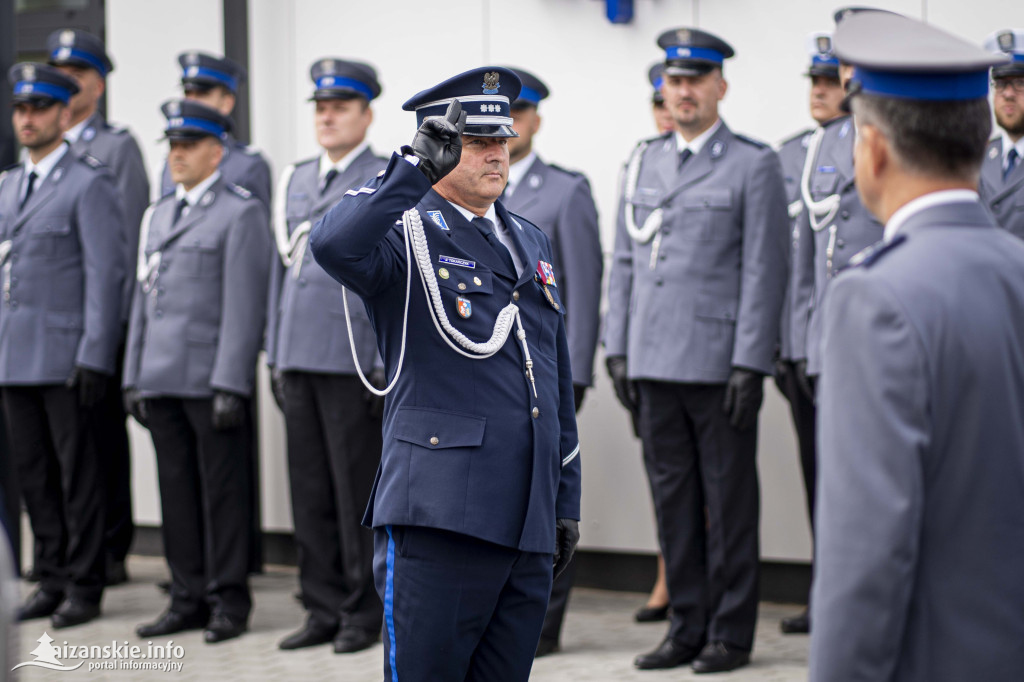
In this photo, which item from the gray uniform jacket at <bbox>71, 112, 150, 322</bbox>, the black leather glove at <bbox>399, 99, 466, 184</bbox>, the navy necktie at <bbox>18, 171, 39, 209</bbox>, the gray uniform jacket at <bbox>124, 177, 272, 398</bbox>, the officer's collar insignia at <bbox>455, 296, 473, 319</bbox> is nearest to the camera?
the black leather glove at <bbox>399, 99, 466, 184</bbox>

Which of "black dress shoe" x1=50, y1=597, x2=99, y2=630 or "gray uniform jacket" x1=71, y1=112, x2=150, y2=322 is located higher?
"gray uniform jacket" x1=71, y1=112, x2=150, y2=322

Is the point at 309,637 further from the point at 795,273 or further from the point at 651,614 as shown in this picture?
the point at 795,273

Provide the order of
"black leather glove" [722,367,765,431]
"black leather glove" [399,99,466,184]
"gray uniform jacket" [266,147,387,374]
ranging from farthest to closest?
"gray uniform jacket" [266,147,387,374] < "black leather glove" [722,367,765,431] < "black leather glove" [399,99,466,184]

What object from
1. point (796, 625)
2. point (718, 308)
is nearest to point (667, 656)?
point (796, 625)

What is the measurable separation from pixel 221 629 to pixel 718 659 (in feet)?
6.71

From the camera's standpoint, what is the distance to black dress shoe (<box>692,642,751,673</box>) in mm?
4566

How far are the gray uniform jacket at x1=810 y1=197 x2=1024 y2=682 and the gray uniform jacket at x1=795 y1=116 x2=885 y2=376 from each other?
9.71ft

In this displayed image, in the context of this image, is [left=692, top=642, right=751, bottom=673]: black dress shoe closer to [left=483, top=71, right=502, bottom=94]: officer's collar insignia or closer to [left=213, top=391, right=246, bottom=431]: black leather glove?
[left=213, top=391, right=246, bottom=431]: black leather glove

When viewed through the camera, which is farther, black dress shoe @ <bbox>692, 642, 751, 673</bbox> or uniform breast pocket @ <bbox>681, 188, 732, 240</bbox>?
uniform breast pocket @ <bbox>681, 188, 732, 240</bbox>

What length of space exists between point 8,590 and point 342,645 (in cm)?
355

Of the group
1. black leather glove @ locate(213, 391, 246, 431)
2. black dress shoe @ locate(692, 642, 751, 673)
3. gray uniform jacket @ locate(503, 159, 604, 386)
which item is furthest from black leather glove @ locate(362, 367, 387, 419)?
black dress shoe @ locate(692, 642, 751, 673)

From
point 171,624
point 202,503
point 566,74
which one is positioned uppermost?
point 566,74

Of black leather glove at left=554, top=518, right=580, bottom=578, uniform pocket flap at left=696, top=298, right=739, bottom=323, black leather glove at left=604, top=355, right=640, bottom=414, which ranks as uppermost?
uniform pocket flap at left=696, top=298, right=739, bottom=323

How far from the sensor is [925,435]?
161cm
